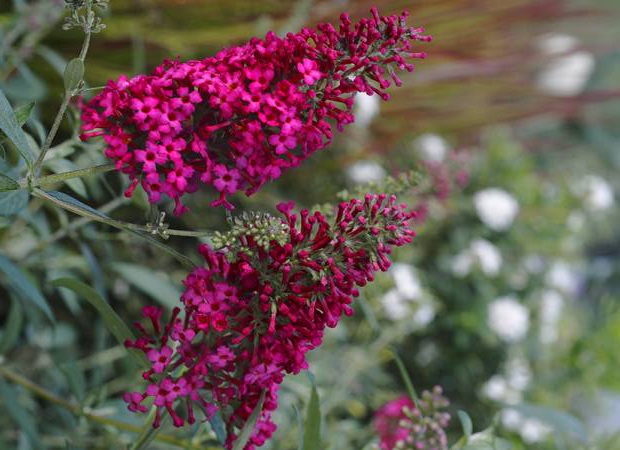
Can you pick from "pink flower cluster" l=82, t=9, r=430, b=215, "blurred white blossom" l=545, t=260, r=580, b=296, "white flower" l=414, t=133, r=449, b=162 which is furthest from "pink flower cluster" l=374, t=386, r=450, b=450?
"blurred white blossom" l=545, t=260, r=580, b=296

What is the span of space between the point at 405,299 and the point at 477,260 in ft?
0.98

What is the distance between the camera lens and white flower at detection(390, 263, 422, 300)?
146cm

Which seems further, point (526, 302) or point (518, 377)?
point (526, 302)

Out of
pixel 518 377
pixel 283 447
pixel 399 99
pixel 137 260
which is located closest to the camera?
pixel 283 447

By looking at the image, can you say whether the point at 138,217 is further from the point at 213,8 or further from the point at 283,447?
the point at 283,447

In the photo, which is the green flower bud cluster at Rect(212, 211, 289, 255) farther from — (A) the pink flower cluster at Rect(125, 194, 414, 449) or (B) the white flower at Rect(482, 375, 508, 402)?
(B) the white flower at Rect(482, 375, 508, 402)

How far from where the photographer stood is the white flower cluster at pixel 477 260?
1690mm

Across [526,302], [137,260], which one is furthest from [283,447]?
[526,302]

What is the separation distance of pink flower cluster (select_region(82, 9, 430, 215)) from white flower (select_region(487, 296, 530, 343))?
3.90 feet

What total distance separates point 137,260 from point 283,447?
1.30 feet

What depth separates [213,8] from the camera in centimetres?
135

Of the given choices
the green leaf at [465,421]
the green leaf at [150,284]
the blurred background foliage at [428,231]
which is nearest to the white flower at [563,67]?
the blurred background foliage at [428,231]

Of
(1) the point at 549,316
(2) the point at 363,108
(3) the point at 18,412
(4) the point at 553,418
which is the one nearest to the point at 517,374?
(1) the point at 549,316

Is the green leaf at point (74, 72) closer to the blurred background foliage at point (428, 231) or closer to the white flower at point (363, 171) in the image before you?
the blurred background foliage at point (428, 231)
